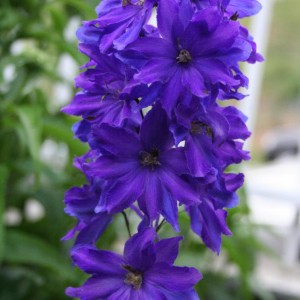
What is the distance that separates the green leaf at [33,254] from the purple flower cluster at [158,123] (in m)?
0.42

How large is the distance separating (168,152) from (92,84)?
88 mm

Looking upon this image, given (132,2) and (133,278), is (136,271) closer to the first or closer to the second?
(133,278)

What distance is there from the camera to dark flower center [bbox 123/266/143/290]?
1.39 feet

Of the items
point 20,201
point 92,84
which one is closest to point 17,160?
point 20,201

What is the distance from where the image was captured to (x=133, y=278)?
425mm

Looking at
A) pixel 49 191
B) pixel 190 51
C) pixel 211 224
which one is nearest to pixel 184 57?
pixel 190 51

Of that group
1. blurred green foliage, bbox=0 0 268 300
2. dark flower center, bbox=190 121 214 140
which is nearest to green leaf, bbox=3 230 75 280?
blurred green foliage, bbox=0 0 268 300

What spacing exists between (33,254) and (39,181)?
140 mm

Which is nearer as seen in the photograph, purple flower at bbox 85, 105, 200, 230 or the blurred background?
purple flower at bbox 85, 105, 200, 230

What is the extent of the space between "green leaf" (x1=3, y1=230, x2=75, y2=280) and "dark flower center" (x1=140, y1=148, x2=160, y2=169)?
45 centimetres

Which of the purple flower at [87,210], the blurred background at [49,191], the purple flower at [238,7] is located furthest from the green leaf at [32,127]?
the purple flower at [238,7]

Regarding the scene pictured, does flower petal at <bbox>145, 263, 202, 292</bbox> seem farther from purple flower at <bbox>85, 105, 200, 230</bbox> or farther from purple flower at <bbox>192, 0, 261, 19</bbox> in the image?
purple flower at <bbox>192, 0, 261, 19</bbox>

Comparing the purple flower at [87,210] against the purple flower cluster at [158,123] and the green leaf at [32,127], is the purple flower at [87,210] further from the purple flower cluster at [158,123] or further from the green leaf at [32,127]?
the green leaf at [32,127]

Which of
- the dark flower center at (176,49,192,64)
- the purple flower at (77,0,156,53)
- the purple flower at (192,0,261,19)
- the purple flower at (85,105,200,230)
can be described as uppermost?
the purple flower at (192,0,261,19)
